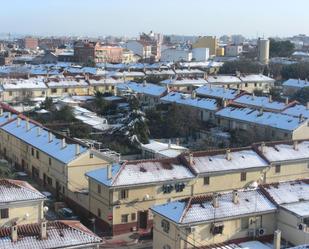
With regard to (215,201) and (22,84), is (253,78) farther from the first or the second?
(215,201)

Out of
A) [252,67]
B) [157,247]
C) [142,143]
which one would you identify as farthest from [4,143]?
[252,67]

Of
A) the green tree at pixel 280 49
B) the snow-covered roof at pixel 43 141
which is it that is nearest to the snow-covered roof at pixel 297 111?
the snow-covered roof at pixel 43 141

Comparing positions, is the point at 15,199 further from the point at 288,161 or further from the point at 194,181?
the point at 288,161

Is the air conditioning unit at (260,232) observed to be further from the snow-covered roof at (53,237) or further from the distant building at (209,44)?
the distant building at (209,44)

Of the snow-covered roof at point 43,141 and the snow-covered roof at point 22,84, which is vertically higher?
the snow-covered roof at point 22,84

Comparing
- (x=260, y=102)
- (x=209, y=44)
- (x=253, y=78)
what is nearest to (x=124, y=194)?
(x=260, y=102)

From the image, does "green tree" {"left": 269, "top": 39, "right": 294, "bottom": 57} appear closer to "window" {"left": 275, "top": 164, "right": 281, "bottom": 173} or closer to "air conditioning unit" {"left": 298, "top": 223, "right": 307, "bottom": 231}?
"window" {"left": 275, "top": 164, "right": 281, "bottom": 173}

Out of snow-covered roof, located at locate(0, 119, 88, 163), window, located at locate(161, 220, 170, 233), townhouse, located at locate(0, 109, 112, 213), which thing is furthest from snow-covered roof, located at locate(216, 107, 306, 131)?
window, located at locate(161, 220, 170, 233)
